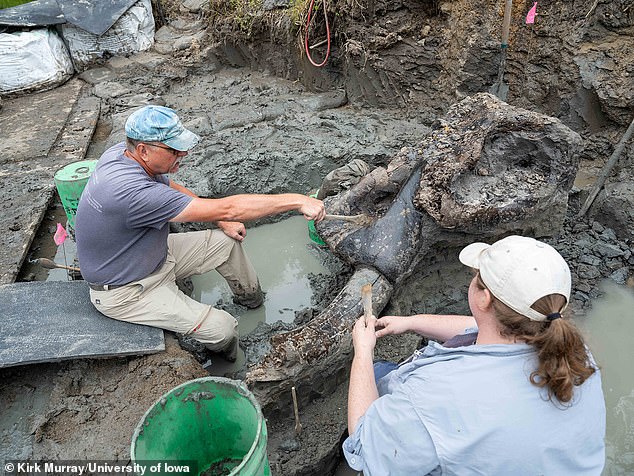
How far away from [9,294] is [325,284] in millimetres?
2102

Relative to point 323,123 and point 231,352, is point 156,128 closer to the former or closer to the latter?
point 231,352

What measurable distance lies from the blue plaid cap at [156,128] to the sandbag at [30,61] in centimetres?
543

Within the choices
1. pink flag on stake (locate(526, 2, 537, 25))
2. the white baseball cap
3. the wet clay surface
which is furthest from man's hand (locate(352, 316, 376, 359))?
pink flag on stake (locate(526, 2, 537, 25))

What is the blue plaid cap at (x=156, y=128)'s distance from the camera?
2396mm

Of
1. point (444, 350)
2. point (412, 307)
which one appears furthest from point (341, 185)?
point (444, 350)

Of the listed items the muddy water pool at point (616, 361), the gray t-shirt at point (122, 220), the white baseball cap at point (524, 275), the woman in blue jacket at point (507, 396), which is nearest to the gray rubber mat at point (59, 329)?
the gray t-shirt at point (122, 220)

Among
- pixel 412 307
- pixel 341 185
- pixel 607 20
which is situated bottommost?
pixel 412 307

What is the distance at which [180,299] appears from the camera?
2.79 m

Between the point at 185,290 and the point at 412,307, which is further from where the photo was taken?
the point at 185,290

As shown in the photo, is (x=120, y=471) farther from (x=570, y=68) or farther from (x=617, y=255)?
(x=570, y=68)

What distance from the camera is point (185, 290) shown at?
353 centimetres

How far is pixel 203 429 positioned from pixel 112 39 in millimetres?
6861

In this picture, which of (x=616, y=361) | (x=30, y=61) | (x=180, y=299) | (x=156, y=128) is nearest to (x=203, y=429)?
(x=180, y=299)

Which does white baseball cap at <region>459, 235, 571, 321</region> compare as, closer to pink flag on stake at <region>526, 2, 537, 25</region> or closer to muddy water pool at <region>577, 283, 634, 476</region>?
muddy water pool at <region>577, 283, 634, 476</region>
